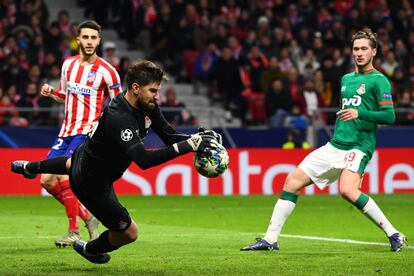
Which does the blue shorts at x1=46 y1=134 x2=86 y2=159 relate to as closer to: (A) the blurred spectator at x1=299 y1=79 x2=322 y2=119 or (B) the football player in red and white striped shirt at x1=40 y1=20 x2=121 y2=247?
(B) the football player in red and white striped shirt at x1=40 y1=20 x2=121 y2=247

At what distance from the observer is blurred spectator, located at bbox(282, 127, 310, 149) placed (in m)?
22.9

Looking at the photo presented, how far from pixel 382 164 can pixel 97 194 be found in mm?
13316

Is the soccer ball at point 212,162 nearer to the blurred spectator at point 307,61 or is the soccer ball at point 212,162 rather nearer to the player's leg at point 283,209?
the player's leg at point 283,209

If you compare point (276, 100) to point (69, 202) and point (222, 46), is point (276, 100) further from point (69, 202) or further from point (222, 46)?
point (69, 202)

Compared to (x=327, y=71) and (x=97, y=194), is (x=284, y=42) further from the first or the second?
(x=97, y=194)

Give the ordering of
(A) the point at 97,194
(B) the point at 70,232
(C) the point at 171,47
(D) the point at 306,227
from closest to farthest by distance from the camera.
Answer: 1. (A) the point at 97,194
2. (B) the point at 70,232
3. (D) the point at 306,227
4. (C) the point at 171,47

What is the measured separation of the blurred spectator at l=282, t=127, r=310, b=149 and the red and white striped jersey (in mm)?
10926

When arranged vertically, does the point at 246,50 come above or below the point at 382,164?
above

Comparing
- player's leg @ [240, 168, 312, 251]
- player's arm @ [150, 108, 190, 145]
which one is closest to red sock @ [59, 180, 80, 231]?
player's leg @ [240, 168, 312, 251]

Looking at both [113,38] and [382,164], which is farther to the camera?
[113,38]

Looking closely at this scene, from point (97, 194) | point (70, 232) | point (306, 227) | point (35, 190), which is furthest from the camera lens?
point (35, 190)

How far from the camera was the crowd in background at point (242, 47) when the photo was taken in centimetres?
2434

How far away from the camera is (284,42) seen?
27547mm

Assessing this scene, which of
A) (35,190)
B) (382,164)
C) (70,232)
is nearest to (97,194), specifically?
(70,232)
